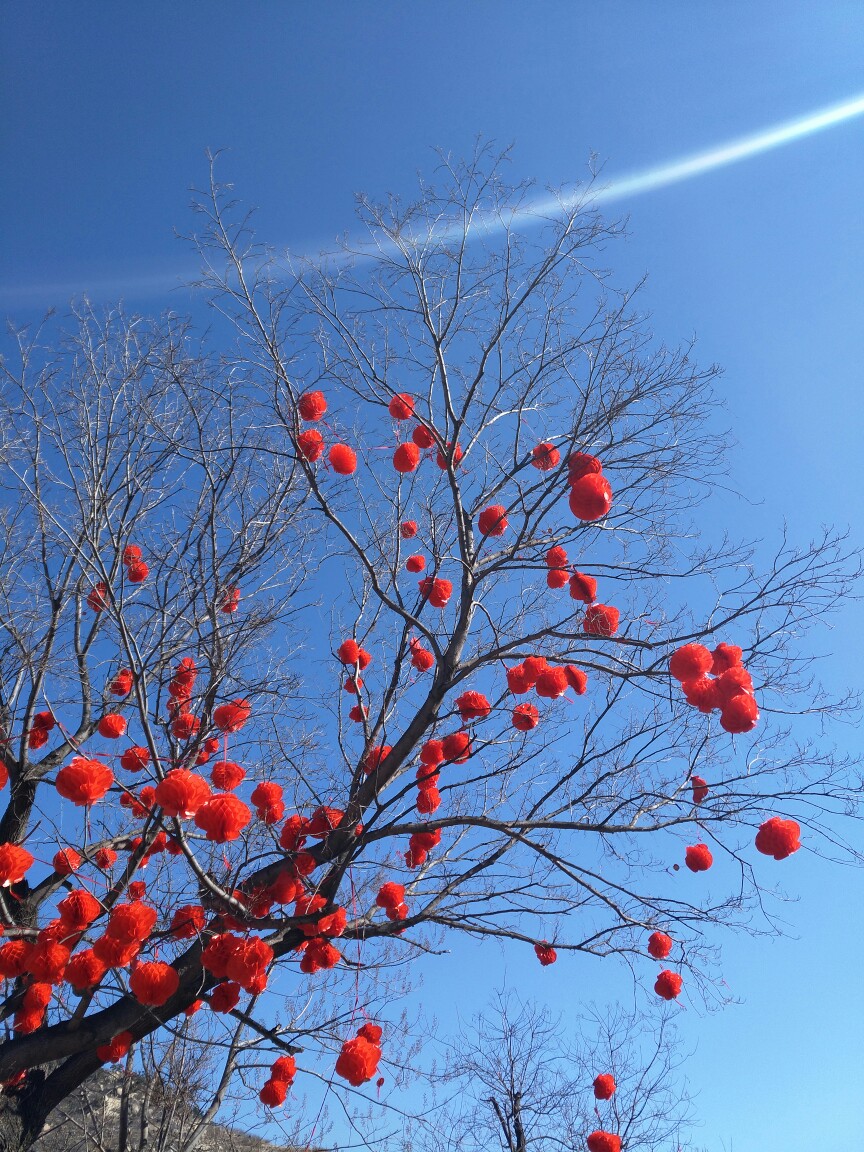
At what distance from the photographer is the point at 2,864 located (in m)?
4.86

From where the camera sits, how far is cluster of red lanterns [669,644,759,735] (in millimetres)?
4539

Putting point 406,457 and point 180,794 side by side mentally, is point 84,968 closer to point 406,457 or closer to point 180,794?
point 180,794

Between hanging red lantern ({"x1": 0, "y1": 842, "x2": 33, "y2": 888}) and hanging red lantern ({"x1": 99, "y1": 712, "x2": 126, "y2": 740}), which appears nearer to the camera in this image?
hanging red lantern ({"x1": 0, "y1": 842, "x2": 33, "y2": 888})

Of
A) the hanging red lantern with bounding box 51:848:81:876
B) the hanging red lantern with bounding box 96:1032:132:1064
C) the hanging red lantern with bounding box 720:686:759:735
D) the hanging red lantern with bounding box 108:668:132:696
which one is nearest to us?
the hanging red lantern with bounding box 720:686:759:735

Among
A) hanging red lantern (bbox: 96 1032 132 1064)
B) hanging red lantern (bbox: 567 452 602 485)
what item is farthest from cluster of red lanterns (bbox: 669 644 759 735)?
hanging red lantern (bbox: 96 1032 132 1064)

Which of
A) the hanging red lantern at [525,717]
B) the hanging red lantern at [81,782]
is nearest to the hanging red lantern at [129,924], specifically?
the hanging red lantern at [81,782]

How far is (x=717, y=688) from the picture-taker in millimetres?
4703

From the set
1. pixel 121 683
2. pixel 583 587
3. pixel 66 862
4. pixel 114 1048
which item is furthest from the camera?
pixel 121 683

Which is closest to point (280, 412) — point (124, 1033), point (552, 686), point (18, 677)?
point (552, 686)

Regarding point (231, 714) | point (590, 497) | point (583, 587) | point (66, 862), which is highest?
point (583, 587)

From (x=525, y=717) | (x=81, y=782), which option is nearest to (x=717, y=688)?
(x=525, y=717)

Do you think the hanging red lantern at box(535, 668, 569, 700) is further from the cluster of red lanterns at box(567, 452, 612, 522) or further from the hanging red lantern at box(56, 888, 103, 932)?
the hanging red lantern at box(56, 888, 103, 932)

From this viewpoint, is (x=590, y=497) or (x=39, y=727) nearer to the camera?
(x=590, y=497)

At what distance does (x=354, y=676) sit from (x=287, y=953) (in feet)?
7.14
